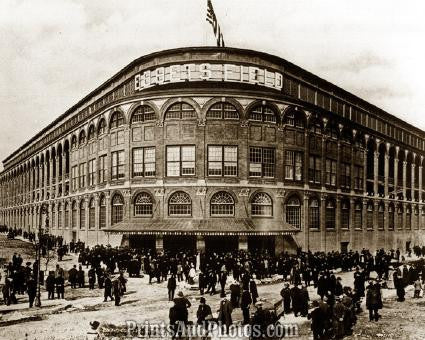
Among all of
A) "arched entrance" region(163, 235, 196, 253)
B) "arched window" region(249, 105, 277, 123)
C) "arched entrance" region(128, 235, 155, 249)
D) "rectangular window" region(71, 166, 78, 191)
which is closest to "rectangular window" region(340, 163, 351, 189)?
"arched window" region(249, 105, 277, 123)

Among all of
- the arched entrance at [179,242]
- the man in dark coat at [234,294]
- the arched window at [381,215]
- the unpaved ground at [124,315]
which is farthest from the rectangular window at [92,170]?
the man in dark coat at [234,294]

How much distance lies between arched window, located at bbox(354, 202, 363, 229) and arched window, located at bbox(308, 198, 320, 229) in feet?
28.6

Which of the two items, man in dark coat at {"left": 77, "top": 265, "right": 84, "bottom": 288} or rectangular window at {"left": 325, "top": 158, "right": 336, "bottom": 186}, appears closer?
man in dark coat at {"left": 77, "top": 265, "right": 84, "bottom": 288}

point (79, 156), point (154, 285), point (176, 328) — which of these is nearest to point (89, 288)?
point (154, 285)

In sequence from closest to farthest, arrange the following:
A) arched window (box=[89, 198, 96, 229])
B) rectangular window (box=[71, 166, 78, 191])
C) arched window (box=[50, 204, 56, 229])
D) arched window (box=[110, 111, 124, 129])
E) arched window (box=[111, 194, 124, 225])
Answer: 1. arched window (box=[111, 194, 124, 225])
2. arched window (box=[110, 111, 124, 129])
3. arched window (box=[89, 198, 96, 229])
4. rectangular window (box=[71, 166, 78, 191])
5. arched window (box=[50, 204, 56, 229])

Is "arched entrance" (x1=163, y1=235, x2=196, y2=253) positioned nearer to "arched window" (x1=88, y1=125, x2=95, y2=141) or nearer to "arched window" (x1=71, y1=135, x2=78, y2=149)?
"arched window" (x1=88, y1=125, x2=95, y2=141)

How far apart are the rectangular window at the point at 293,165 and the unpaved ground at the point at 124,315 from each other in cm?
1802

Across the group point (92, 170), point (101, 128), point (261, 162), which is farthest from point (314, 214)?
point (92, 170)

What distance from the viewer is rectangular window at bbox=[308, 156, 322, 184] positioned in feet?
151

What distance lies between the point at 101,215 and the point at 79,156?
11164 mm

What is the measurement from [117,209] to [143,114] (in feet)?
29.4

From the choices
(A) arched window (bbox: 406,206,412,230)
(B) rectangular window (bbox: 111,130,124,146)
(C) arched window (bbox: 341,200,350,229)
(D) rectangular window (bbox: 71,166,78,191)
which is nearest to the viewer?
(B) rectangular window (bbox: 111,130,124,146)

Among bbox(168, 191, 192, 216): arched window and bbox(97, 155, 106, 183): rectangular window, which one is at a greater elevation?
bbox(97, 155, 106, 183): rectangular window

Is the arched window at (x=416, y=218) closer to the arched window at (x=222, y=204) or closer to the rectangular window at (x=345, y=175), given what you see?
the rectangular window at (x=345, y=175)
